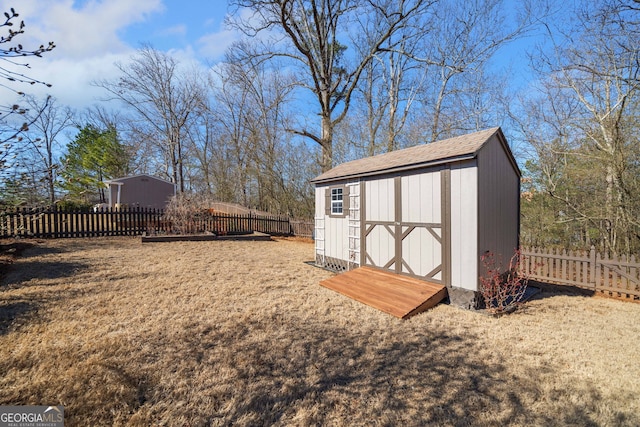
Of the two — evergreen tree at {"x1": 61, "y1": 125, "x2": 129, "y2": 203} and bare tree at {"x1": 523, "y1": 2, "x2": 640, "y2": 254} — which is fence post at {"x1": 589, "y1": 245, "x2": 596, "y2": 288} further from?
evergreen tree at {"x1": 61, "y1": 125, "x2": 129, "y2": 203}

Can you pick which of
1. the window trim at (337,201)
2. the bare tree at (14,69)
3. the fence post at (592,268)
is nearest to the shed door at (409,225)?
the window trim at (337,201)

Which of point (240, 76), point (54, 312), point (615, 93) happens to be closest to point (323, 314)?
point (54, 312)

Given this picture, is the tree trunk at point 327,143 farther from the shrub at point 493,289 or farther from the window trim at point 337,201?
the shrub at point 493,289

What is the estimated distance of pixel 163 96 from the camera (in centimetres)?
2330

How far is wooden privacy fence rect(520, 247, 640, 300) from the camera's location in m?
5.72

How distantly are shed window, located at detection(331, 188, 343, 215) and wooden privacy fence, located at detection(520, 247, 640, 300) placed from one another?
4.52 m

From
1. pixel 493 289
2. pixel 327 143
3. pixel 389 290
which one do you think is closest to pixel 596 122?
pixel 493 289

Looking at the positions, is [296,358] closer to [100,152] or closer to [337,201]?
[337,201]

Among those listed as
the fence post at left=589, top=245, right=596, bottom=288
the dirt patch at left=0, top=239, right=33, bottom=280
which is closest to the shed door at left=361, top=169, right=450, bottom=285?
the fence post at left=589, top=245, right=596, bottom=288

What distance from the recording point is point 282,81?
20.1m

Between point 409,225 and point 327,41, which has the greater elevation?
point 327,41

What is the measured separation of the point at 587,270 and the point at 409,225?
433 cm

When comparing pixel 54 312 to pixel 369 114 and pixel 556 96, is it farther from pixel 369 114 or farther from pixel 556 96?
pixel 369 114

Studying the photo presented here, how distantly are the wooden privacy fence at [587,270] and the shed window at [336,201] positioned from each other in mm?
4521
